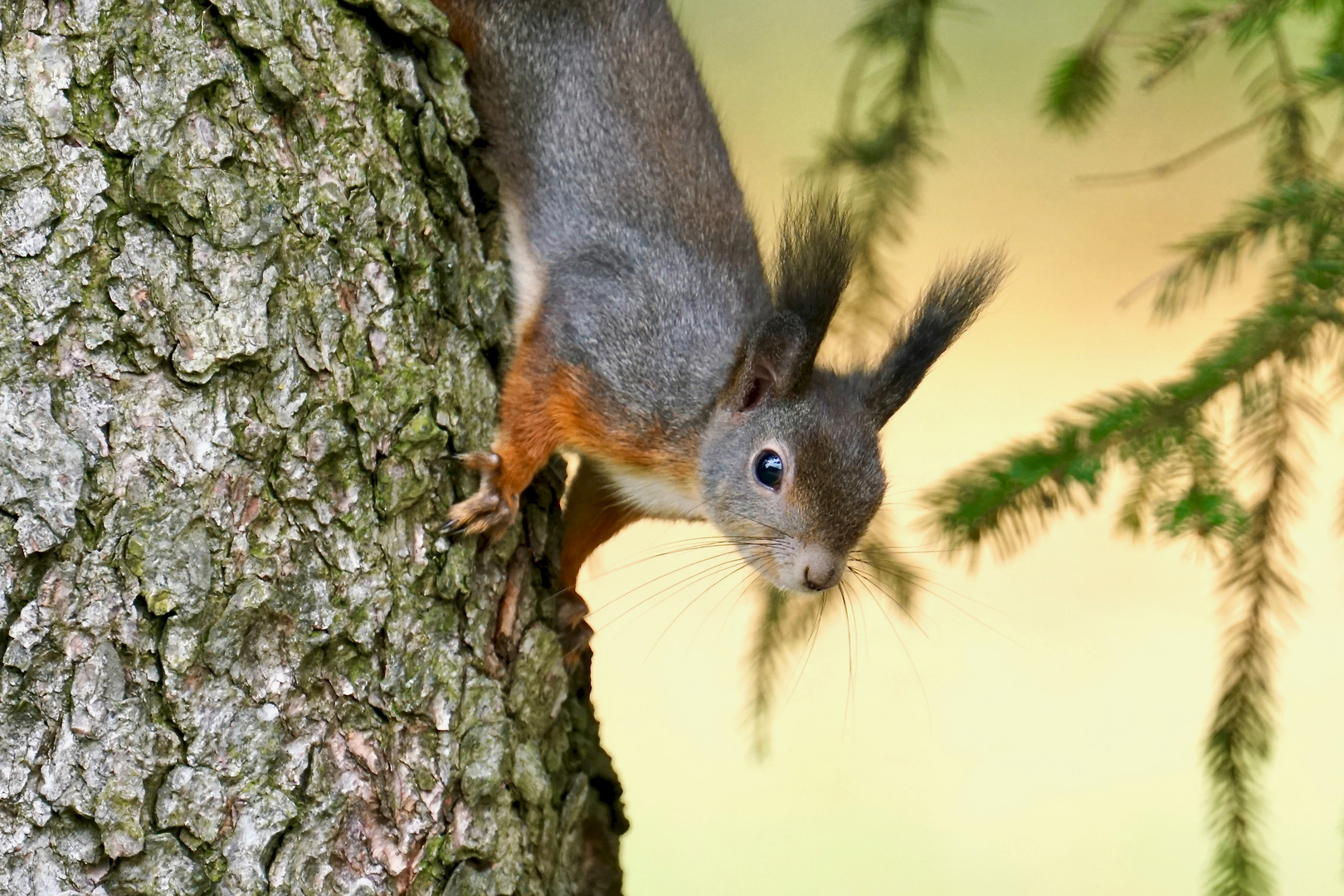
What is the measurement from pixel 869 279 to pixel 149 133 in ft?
4.65

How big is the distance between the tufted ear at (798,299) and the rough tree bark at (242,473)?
486 millimetres

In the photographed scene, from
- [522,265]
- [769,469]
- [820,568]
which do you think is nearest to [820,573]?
[820,568]

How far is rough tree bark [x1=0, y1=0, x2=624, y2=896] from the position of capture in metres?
1.43

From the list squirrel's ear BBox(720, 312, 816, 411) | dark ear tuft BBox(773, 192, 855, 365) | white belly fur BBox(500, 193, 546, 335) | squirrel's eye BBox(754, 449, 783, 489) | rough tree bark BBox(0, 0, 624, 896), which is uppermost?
white belly fur BBox(500, 193, 546, 335)

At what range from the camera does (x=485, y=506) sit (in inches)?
69.2

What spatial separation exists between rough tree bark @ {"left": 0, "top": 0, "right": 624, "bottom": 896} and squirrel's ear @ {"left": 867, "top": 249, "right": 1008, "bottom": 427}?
0.70 metres

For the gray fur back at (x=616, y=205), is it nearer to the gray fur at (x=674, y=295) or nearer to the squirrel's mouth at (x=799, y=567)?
the gray fur at (x=674, y=295)

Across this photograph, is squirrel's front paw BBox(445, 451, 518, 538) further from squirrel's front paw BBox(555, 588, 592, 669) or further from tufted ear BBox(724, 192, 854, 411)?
tufted ear BBox(724, 192, 854, 411)

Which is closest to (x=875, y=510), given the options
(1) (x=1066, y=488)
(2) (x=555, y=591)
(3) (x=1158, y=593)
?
(2) (x=555, y=591)

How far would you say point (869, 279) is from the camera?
8.37 feet

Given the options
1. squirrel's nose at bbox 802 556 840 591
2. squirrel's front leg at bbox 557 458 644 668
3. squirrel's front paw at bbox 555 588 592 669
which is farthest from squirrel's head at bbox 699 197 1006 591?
squirrel's front paw at bbox 555 588 592 669

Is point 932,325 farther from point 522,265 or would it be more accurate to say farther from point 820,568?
point 522,265

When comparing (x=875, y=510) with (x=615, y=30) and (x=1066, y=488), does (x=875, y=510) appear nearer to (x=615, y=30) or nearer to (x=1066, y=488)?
(x=1066, y=488)

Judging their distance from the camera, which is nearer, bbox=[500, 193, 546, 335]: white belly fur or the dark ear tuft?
the dark ear tuft
